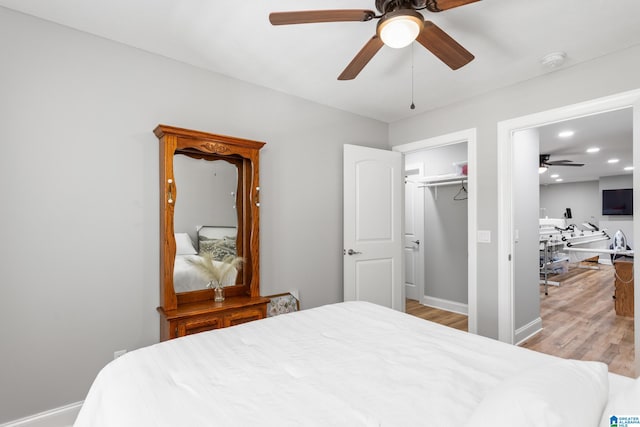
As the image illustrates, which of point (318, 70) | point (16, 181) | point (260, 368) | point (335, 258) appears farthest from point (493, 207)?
point (16, 181)

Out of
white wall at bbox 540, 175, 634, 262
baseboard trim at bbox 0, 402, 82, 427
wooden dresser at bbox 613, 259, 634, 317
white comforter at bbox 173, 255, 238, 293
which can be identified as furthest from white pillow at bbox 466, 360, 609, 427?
white wall at bbox 540, 175, 634, 262

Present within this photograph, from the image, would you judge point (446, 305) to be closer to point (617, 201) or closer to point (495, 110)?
point (495, 110)

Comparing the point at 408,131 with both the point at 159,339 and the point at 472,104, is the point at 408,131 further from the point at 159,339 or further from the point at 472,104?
the point at 159,339

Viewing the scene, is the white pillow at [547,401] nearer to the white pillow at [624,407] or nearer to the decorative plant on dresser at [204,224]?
the white pillow at [624,407]


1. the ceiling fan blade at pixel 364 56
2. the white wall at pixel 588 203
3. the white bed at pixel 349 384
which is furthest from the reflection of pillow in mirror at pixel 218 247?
the white wall at pixel 588 203

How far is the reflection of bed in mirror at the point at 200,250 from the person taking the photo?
7.54ft

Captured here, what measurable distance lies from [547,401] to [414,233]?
14.1 feet

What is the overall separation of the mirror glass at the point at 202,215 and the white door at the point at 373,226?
1.24 meters

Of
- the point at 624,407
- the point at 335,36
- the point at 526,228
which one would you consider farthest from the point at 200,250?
the point at 526,228

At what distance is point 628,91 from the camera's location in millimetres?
2188

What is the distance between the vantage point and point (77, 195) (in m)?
2.00

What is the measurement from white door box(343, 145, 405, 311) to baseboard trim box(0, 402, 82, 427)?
2261 millimetres

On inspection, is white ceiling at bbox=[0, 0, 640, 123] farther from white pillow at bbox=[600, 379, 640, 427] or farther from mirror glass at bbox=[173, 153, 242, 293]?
white pillow at bbox=[600, 379, 640, 427]

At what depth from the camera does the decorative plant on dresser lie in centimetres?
217
